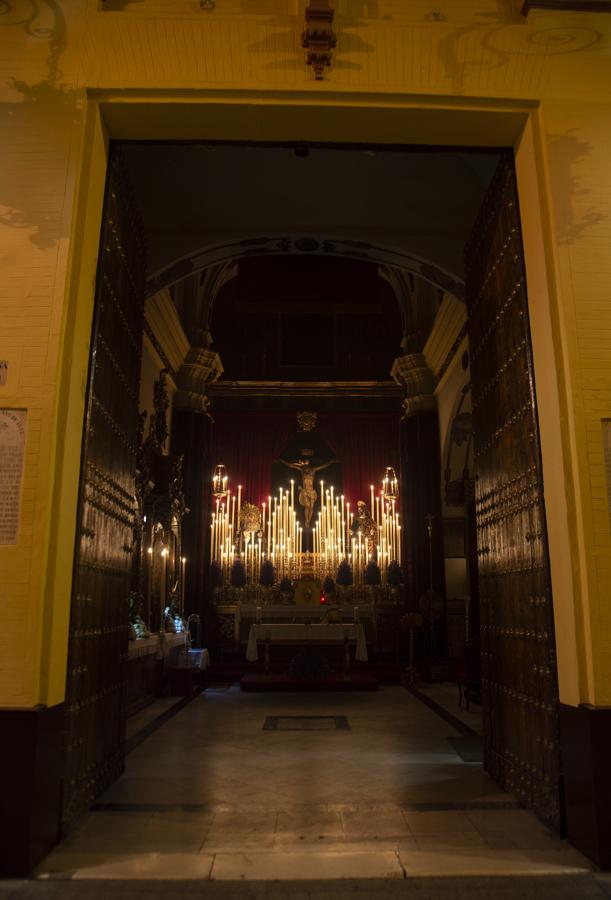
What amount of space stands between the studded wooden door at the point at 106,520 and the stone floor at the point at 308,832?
34cm

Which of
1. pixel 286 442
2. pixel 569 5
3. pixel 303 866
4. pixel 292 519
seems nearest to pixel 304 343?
pixel 286 442

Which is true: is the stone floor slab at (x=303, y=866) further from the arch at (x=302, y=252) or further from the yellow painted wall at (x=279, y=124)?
the arch at (x=302, y=252)

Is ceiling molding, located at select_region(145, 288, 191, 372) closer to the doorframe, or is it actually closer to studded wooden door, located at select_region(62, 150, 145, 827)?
studded wooden door, located at select_region(62, 150, 145, 827)

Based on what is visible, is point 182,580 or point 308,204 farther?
point 182,580

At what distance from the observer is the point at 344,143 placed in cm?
473

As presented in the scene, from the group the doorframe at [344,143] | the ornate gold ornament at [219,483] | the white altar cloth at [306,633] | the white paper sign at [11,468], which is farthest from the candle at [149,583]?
the white paper sign at [11,468]

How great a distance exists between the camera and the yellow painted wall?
3758 millimetres

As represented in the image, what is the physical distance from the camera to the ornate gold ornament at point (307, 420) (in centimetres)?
1540

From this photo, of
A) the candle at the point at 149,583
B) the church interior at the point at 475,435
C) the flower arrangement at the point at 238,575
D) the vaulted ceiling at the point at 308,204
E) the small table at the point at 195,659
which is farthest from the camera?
the flower arrangement at the point at 238,575

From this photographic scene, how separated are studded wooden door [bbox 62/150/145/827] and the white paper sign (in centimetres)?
43

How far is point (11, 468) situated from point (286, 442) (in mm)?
11791

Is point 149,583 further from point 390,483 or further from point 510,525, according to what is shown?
point 390,483

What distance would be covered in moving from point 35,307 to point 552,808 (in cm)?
396

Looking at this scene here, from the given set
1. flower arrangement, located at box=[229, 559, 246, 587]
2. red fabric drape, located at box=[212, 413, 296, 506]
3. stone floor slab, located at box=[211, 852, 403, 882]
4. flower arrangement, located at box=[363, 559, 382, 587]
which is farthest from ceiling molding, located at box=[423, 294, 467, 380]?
stone floor slab, located at box=[211, 852, 403, 882]
